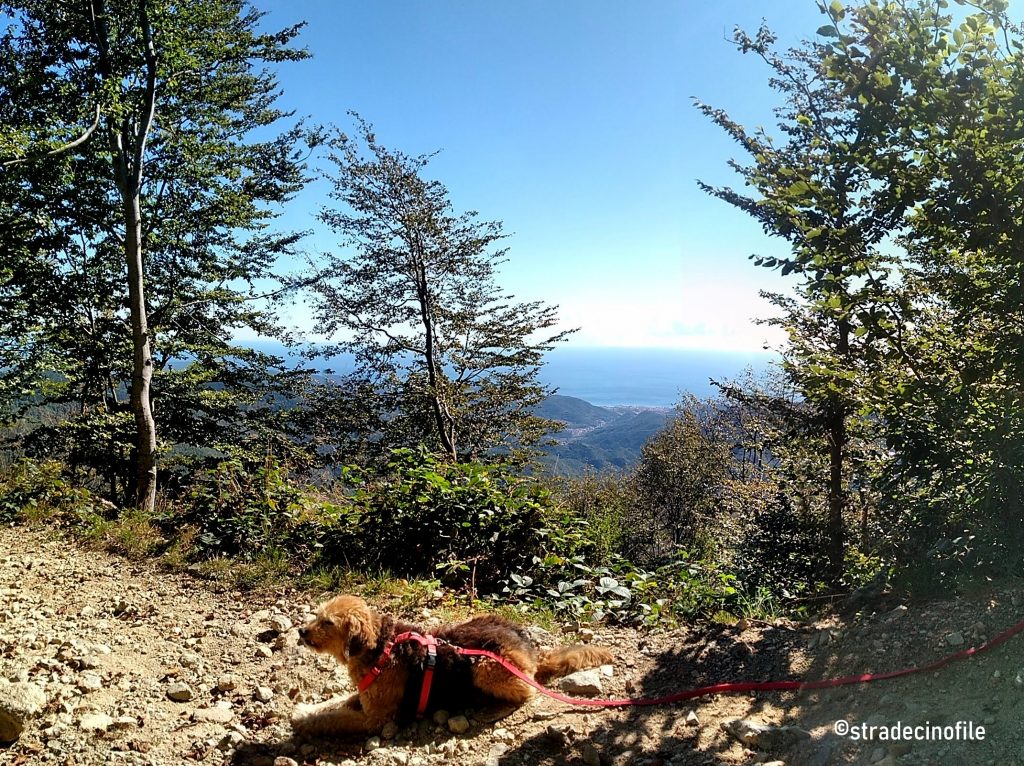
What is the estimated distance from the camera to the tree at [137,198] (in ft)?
22.3

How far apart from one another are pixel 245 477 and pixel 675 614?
14.8ft

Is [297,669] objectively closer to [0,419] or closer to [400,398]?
[0,419]

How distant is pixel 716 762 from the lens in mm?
2350

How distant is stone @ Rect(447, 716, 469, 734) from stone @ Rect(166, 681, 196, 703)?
154 cm

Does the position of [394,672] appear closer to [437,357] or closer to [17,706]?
[17,706]

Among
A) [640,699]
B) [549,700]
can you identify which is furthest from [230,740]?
[640,699]

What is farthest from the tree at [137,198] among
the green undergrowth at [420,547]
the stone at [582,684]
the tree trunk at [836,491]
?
the tree trunk at [836,491]

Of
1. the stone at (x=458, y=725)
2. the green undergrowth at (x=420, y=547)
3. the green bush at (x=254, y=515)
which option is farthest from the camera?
the green bush at (x=254, y=515)

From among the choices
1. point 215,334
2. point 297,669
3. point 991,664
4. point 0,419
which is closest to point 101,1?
point 215,334

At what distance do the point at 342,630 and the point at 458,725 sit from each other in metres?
0.78

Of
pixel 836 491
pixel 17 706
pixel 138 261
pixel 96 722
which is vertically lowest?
pixel 96 722

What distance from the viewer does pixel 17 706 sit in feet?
8.75

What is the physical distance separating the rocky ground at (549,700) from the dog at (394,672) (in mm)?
90

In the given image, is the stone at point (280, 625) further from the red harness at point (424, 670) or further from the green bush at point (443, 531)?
the red harness at point (424, 670)
